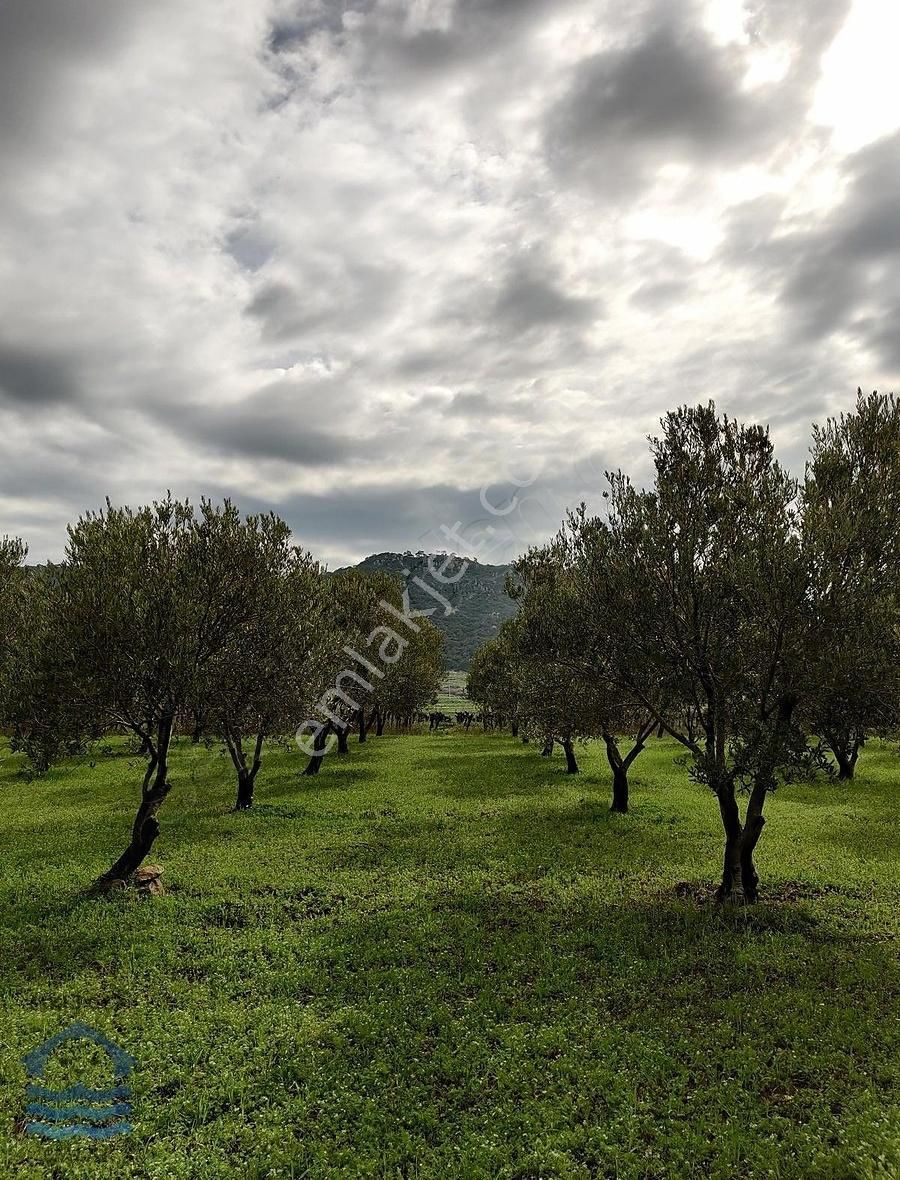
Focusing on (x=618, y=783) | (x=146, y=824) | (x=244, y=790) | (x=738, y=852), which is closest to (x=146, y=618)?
(x=146, y=824)

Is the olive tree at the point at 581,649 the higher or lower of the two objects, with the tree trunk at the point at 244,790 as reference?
higher

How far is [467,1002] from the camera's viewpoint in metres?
15.4

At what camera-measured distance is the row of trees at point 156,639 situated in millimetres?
20906

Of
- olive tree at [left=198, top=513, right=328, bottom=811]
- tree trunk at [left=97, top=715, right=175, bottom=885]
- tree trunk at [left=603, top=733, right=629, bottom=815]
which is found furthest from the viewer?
tree trunk at [left=603, top=733, right=629, bottom=815]

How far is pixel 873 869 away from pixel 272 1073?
25.0m

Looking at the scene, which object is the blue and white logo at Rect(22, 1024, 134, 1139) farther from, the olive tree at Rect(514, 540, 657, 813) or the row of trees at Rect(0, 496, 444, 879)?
the olive tree at Rect(514, 540, 657, 813)

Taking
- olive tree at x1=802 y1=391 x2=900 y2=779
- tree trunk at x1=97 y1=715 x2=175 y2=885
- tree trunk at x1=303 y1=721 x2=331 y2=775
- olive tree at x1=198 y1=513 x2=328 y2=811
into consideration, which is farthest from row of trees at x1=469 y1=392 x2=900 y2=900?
tree trunk at x1=303 y1=721 x2=331 y2=775

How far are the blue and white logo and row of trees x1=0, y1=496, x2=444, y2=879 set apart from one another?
10365 mm

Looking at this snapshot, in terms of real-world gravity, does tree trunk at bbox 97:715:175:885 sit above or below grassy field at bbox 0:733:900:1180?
above

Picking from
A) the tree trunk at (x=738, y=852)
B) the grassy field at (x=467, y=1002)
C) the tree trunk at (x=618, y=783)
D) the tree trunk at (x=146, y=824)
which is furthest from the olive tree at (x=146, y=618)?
the tree trunk at (x=618, y=783)

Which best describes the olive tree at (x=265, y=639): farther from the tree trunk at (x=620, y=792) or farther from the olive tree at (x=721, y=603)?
the tree trunk at (x=620, y=792)

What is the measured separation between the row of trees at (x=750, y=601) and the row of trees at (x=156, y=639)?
12.9 m

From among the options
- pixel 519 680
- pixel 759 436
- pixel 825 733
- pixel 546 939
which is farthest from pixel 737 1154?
pixel 519 680

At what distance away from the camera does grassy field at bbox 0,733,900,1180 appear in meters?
10.7
